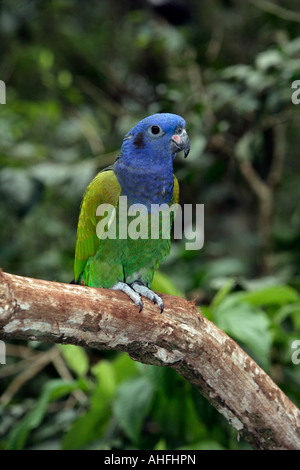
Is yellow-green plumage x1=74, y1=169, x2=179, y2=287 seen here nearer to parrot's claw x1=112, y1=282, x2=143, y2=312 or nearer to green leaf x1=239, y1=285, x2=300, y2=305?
parrot's claw x1=112, y1=282, x2=143, y2=312

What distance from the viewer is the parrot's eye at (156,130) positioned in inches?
67.5

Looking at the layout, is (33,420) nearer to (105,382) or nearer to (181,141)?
(105,382)

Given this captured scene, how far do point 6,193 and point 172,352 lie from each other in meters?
1.34

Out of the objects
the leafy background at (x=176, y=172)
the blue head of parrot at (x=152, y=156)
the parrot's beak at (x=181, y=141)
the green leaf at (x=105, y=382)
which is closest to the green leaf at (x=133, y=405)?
the leafy background at (x=176, y=172)

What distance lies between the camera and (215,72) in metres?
3.07

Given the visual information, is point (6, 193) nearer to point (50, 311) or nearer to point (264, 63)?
point (50, 311)

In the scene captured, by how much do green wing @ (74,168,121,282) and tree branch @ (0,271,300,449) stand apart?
36 cm

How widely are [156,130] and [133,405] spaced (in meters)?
1.26

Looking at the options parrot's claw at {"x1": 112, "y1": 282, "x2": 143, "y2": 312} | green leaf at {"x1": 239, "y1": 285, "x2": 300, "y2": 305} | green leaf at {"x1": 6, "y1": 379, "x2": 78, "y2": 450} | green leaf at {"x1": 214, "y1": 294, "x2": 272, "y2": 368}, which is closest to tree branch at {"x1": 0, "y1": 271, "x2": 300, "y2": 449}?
parrot's claw at {"x1": 112, "y1": 282, "x2": 143, "y2": 312}

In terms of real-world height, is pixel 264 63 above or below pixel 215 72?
below

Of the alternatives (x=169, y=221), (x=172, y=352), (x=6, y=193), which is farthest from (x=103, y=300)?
(x=6, y=193)

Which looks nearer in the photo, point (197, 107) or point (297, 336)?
point (297, 336)

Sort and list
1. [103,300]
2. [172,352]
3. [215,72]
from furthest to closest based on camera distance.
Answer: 1. [215,72]
2. [172,352]
3. [103,300]

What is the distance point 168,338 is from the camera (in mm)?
1516
